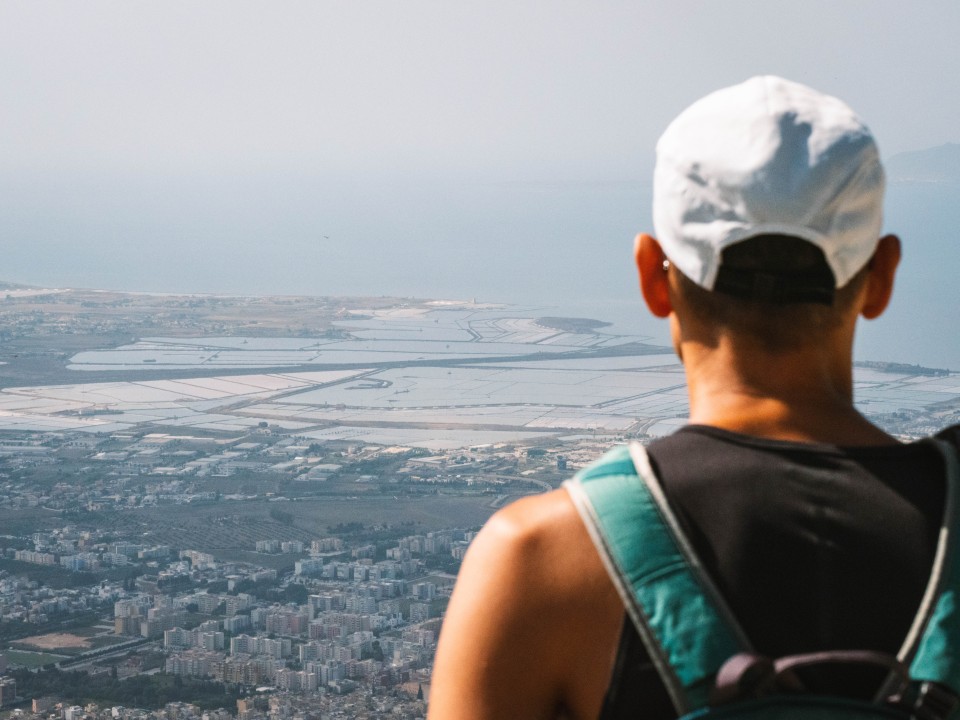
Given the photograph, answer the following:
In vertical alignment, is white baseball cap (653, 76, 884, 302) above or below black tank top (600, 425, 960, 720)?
above

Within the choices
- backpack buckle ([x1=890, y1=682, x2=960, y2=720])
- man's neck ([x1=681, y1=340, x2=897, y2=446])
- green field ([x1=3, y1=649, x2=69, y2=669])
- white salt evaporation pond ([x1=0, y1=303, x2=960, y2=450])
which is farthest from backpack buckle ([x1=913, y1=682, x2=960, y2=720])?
white salt evaporation pond ([x1=0, y1=303, x2=960, y2=450])

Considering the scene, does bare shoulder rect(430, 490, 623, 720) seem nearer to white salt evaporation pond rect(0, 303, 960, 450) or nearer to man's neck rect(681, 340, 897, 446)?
man's neck rect(681, 340, 897, 446)

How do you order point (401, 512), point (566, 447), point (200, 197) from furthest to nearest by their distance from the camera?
point (200, 197) < point (566, 447) < point (401, 512)

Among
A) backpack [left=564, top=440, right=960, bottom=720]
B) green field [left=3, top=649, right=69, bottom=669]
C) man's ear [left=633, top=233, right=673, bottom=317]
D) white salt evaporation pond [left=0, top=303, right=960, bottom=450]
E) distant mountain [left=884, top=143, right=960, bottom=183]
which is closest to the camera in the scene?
backpack [left=564, top=440, right=960, bottom=720]

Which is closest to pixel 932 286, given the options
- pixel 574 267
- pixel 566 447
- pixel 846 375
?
pixel 566 447

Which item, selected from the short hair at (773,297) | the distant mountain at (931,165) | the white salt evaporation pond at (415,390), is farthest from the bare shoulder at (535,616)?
the distant mountain at (931,165)

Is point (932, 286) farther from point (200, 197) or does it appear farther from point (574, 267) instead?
point (200, 197)
